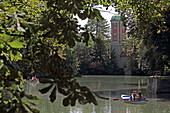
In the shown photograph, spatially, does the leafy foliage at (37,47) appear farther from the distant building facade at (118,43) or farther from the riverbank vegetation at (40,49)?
the distant building facade at (118,43)

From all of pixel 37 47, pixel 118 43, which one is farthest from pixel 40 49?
pixel 118 43

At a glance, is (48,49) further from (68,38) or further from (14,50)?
(14,50)

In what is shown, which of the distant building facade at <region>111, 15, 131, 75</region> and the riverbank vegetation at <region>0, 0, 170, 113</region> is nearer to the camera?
the riverbank vegetation at <region>0, 0, 170, 113</region>

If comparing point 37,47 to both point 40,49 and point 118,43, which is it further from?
point 118,43

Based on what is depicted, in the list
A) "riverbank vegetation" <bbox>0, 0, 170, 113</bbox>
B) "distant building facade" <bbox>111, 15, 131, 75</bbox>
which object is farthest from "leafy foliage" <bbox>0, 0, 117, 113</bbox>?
"distant building facade" <bbox>111, 15, 131, 75</bbox>

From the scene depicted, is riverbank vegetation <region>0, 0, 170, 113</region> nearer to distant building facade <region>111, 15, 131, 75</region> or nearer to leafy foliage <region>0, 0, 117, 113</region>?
leafy foliage <region>0, 0, 117, 113</region>

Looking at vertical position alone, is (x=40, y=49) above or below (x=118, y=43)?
below

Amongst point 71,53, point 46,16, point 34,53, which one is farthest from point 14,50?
point 71,53

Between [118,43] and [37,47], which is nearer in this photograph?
[37,47]

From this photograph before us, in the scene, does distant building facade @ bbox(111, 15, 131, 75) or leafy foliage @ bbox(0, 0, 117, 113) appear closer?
leafy foliage @ bbox(0, 0, 117, 113)

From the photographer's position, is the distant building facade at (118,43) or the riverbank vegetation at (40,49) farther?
the distant building facade at (118,43)

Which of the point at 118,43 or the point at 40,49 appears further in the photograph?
the point at 118,43

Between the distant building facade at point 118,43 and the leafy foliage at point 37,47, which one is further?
the distant building facade at point 118,43

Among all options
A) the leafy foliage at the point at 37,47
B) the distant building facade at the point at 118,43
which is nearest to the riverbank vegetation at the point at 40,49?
the leafy foliage at the point at 37,47
